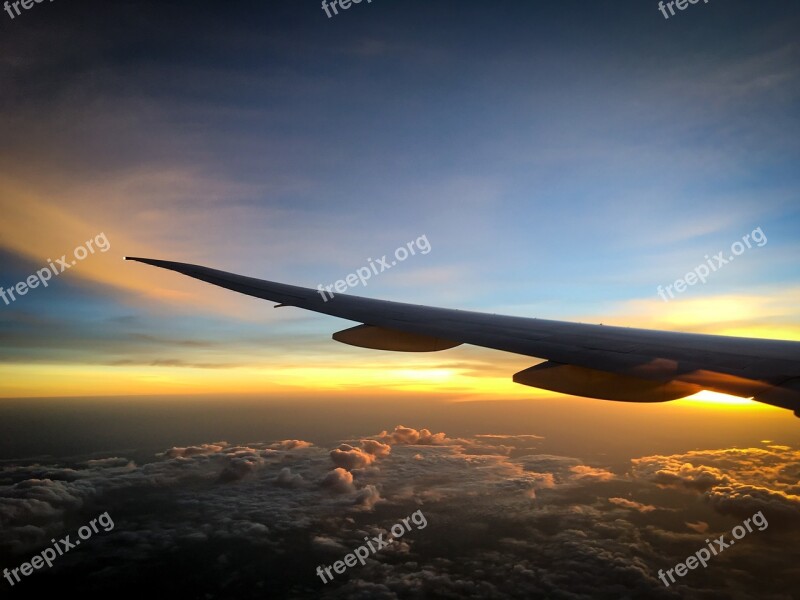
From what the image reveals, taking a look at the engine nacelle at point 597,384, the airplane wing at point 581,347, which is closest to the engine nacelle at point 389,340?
the airplane wing at point 581,347

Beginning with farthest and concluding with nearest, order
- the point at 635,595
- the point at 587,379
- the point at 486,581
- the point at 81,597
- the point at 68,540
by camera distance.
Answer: the point at 68,540 < the point at 486,581 < the point at 635,595 < the point at 81,597 < the point at 587,379

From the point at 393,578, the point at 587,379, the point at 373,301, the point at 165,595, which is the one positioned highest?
the point at 373,301

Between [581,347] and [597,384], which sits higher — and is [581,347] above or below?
above

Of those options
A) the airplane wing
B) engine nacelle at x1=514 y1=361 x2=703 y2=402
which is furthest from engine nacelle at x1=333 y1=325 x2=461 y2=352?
engine nacelle at x1=514 y1=361 x2=703 y2=402

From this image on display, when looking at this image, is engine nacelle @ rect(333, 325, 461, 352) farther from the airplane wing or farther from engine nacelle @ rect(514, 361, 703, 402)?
engine nacelle @ rect(514, 361, 703, 402)

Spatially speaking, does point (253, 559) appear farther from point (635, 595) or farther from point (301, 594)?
point (635, 595)

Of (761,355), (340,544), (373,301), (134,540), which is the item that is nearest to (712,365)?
(761,355)

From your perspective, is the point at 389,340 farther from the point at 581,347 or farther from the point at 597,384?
the point at 597,384

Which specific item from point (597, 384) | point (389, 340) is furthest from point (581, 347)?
point (389, 340)

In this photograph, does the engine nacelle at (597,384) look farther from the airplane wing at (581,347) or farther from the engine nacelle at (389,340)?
the engine nacelle at (389,340)
